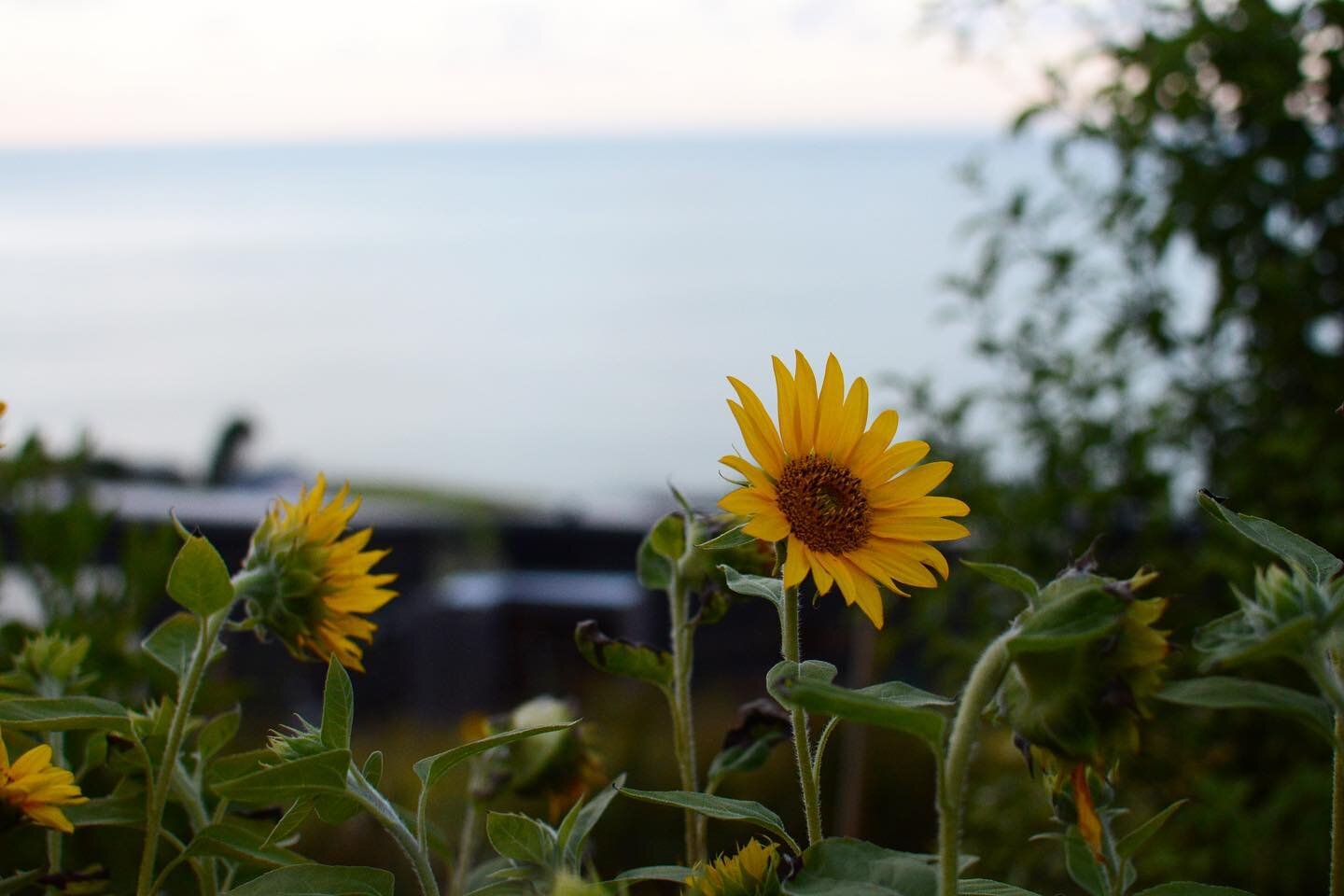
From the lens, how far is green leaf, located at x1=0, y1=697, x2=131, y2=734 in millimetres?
445

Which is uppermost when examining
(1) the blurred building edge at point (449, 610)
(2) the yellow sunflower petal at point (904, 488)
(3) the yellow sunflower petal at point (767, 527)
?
(2) the yellow sunflower petal at point (904, 488)

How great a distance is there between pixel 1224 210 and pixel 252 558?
142 centimetres

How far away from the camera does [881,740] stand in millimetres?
2496

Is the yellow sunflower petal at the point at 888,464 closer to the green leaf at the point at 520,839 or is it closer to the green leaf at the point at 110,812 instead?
the green leaf at the point at 520,839

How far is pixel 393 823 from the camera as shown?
0.44 meters

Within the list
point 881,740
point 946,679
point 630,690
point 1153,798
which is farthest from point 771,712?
point 630,690

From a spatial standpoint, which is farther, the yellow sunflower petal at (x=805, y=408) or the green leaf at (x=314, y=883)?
the yellow sunflower petal at (x=805, y=408)

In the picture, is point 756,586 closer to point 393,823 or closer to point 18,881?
point 393,823

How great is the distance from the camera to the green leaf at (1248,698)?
0.36 m

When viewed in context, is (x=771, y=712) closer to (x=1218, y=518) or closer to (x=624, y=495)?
(x=1218, y=518)

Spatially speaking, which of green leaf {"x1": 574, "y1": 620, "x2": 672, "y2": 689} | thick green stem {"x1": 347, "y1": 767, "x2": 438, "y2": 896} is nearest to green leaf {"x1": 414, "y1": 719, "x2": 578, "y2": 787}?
thick green stem {"x1": 347, "y1": 767, "x2": 438, "y2": 896}

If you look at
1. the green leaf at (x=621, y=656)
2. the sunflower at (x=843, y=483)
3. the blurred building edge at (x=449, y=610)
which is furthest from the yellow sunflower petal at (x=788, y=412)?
the blurred building edge at (x=449, y=610)

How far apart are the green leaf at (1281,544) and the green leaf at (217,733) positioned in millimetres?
377

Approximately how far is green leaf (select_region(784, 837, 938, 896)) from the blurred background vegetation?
1.02m
